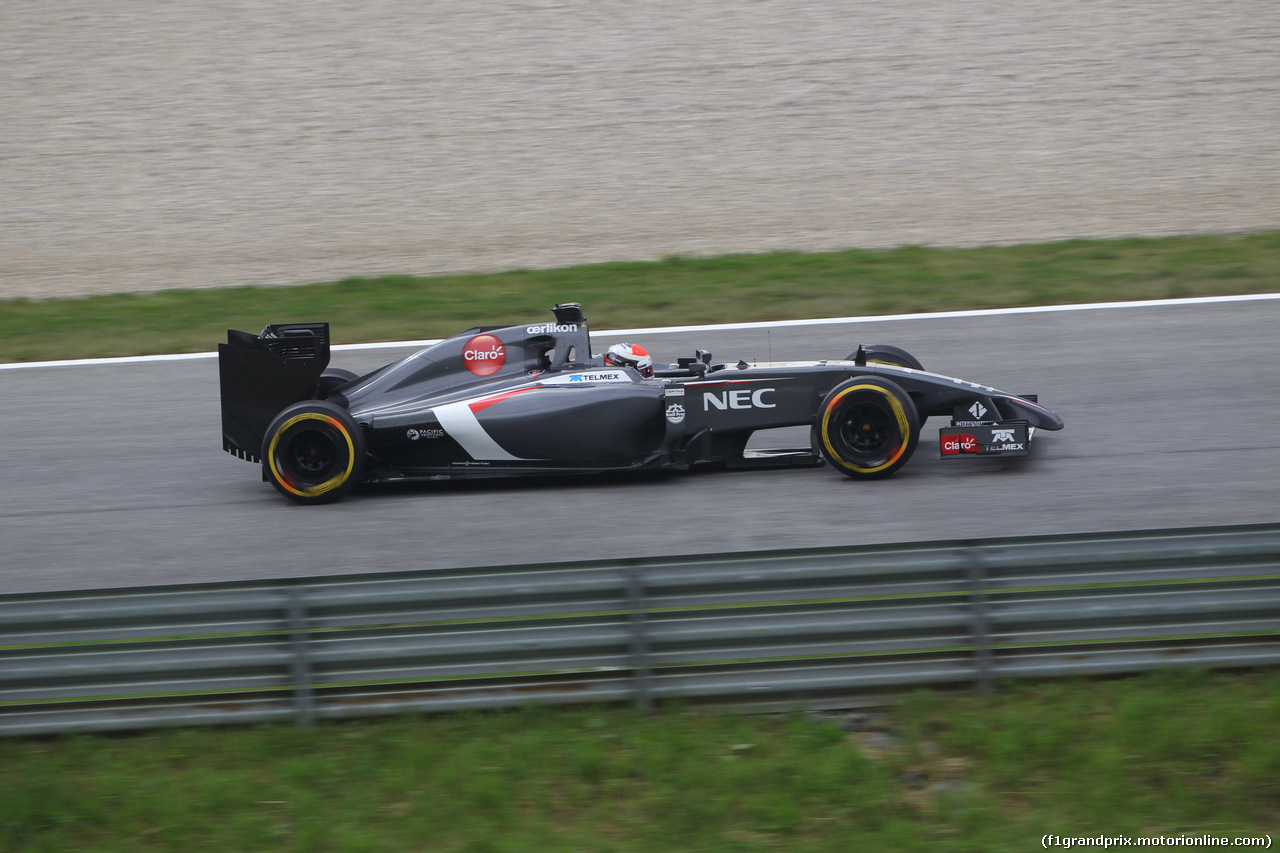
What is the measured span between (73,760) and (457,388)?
12.1 ft

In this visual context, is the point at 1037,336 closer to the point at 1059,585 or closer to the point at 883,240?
the point at 883,240

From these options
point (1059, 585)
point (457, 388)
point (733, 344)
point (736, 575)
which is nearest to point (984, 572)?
point (1059, 585)

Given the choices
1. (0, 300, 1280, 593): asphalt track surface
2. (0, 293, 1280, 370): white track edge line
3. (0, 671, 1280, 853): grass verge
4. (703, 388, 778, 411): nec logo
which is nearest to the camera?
(0, 671, 1280, 853): grass verge

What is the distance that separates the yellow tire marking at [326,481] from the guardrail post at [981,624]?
161 inches

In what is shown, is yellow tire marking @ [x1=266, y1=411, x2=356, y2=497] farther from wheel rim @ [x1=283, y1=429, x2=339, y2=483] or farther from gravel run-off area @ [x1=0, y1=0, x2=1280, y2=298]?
gravel run-off area @ [x1=0, y1=0, x2=1280, y2=298]

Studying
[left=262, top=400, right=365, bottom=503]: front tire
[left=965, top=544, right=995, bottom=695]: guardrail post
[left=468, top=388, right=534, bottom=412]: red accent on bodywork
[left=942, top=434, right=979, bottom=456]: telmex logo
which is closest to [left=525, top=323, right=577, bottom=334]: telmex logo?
[left=468, top=388, right=534, bottom=412]: red accent on bodywork

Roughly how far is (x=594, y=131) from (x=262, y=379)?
1212 cm

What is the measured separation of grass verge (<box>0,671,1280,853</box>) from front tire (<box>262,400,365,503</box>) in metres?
2.93

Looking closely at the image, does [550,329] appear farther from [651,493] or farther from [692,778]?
[692,778]

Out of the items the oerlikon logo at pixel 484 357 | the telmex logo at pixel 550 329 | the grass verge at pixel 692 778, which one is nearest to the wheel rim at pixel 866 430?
the telmex logo at pixel 550 329

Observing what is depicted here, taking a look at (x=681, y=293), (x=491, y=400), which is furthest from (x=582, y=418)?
(x=681, y=293)

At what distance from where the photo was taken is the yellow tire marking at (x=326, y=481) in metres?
7.52

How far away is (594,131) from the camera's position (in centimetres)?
1916

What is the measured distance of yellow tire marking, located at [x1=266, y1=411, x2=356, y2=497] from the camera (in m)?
7.52
